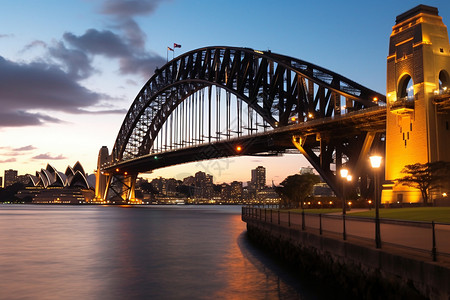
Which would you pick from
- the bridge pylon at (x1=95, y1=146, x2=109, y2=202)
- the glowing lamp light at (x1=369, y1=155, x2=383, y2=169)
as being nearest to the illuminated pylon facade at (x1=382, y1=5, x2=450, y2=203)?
the glowing lamp light at (x1=369, y1=155, x2=383, y2=169)

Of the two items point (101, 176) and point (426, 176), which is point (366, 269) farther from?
point (101, 176)

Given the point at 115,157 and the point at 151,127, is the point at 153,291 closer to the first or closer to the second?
the point at 151,127

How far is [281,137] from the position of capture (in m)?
64.1

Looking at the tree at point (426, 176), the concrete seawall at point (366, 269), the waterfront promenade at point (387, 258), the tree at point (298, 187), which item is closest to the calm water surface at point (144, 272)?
the concrete seawall at point (366, 269)

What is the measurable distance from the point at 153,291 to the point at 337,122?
3778 centimetres

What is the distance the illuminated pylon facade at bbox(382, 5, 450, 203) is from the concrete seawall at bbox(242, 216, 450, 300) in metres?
22.3

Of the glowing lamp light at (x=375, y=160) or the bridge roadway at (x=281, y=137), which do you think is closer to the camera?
the glowing lamp light at (x=375, y=160)

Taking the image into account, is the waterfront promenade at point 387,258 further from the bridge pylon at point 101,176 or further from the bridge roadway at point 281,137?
the bridge pylon at point 101,176

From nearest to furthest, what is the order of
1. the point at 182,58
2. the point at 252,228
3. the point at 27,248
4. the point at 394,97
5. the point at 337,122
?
the point at 27,248 → the point at 252,228 → the point at 394,97 → the point at 337,122 → the point at 182,58

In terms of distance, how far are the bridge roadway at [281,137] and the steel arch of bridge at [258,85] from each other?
2.49 meters

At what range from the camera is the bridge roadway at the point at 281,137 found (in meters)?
49.1

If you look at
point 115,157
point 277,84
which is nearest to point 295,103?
point 277,84

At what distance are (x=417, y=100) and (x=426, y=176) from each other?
23.7ft

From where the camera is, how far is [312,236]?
18250 mm
